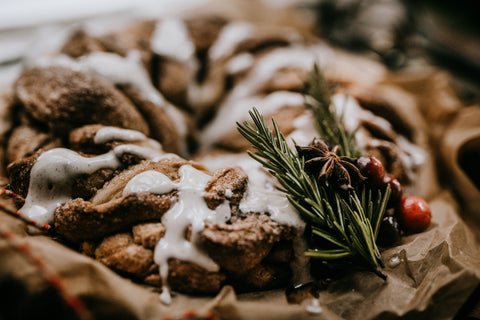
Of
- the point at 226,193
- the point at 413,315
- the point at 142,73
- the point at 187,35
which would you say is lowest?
the point at 413,315

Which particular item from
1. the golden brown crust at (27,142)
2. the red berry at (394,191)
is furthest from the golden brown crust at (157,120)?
the red berry at (394,191)

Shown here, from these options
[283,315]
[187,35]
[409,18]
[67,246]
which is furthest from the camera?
[409,18]

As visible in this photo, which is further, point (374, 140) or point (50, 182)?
point (374, 140)

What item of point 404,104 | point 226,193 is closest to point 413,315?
point 226,193

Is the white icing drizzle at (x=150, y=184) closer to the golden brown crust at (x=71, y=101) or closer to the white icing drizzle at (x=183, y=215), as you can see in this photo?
the white icing drizzle at (x=183, y=215)

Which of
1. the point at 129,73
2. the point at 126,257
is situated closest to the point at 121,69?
the point at 129,73

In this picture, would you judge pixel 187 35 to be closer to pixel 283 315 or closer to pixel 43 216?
pixel 43 216

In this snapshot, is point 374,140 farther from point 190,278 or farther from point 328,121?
point 190,278
